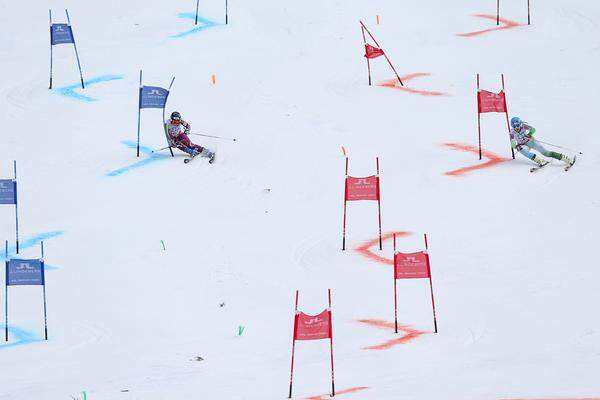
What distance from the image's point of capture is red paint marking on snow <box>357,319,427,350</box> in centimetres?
2039

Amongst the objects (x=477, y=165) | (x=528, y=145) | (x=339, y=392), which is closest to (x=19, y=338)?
(x=339, y=392)

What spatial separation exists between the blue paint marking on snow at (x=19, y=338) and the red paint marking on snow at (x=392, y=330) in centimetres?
479

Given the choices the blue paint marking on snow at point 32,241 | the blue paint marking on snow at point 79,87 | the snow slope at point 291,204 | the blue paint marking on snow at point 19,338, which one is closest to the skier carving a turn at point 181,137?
the snow slope at point 291,204

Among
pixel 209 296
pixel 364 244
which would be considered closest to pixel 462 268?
pixel 364 244

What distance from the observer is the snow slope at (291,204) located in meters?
20.0

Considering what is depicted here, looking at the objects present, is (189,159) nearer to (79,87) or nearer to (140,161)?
(140,161)

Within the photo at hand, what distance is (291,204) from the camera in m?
26.8

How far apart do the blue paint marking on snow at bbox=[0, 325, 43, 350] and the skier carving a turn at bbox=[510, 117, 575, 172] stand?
990 centimetres

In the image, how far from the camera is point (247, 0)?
36.9m

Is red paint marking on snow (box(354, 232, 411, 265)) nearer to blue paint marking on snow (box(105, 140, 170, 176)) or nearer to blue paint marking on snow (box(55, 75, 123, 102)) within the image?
blue paint marking on snow (box(105, 140, 170, 176))

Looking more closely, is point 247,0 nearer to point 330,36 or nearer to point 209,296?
point 330,36

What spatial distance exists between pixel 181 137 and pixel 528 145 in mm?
6656

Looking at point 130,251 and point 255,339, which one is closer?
point 255,339

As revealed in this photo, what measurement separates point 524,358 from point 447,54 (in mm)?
15256
